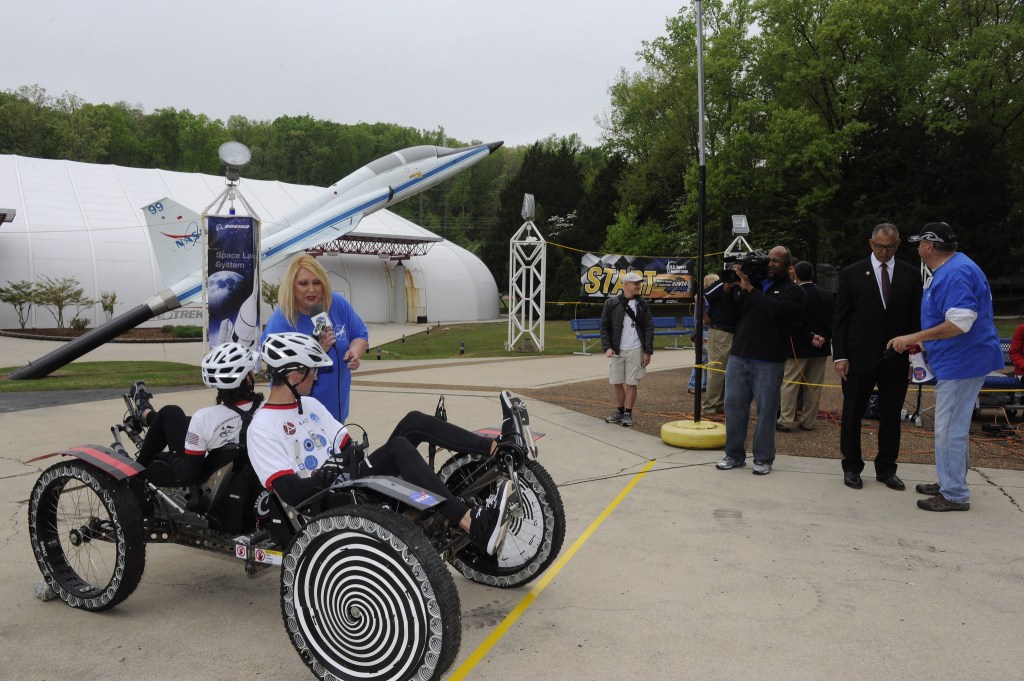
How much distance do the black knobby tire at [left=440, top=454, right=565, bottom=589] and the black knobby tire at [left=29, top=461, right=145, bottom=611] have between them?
1.57 metres

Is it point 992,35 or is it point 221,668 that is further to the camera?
point 992,35

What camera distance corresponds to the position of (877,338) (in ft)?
19.0

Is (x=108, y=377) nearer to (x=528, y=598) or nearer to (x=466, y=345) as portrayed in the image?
(x=466, y=345)

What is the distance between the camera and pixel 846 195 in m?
34.3

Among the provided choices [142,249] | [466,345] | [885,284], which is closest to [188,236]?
[466,345]

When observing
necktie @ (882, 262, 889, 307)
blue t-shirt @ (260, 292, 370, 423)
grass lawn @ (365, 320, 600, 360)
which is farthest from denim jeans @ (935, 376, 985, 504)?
grass lawn @ (365, 320, 600, 360)

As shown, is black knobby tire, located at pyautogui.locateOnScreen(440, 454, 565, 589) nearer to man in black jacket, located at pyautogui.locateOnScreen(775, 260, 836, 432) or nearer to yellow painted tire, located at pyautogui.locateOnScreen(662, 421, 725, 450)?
yellow painted tire, located at pyautogui.locateOnScreen(662, 421, 725, 450)

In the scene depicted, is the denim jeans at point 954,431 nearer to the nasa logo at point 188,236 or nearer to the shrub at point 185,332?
the nasa logo at point 188,236

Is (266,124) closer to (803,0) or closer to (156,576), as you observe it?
(803,0)

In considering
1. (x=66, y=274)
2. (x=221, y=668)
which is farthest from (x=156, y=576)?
(x=66, y=274)

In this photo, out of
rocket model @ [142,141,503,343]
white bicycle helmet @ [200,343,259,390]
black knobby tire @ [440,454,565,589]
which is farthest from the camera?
rocket model @ [142,141,503,343]

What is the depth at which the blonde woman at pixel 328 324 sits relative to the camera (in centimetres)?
454

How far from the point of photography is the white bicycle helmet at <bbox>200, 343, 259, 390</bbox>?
3.62 meters

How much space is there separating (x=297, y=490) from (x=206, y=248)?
10892 millimetres
